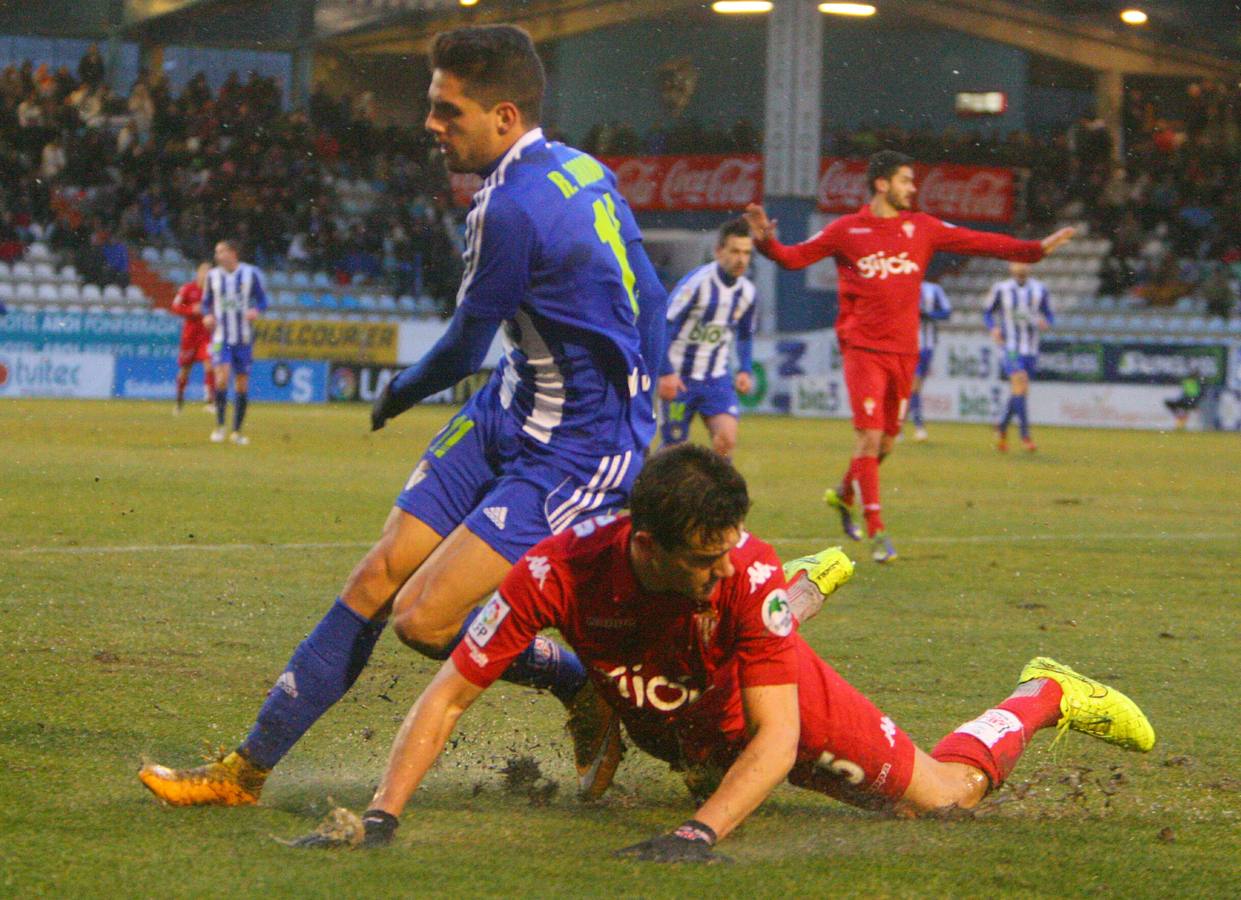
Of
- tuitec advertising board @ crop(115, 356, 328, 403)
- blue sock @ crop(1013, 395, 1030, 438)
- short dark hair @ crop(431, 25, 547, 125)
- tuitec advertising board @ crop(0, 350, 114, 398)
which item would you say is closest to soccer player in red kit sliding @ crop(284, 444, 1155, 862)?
short dark hair @ crop(431, 25, 547, 125)

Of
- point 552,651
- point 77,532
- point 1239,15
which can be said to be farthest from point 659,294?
point 1239,15

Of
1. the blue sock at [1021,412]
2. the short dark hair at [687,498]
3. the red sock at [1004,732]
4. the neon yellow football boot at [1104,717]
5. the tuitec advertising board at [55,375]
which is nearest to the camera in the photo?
the short dark hair at [687,498]

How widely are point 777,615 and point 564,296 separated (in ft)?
3.11

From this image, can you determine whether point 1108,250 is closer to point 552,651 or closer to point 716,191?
point 716,191

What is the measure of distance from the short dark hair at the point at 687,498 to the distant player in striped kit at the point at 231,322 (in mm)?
14279

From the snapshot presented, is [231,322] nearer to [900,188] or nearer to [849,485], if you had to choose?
[849,485]

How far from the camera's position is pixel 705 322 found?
490 inches

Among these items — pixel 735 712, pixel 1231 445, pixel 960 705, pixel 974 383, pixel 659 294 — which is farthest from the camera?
pixel 974 383

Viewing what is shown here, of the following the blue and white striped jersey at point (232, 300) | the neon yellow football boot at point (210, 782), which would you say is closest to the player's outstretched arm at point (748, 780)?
the neon yellow football boot at point (210, 782)

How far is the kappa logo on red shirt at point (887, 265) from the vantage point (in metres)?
9.80

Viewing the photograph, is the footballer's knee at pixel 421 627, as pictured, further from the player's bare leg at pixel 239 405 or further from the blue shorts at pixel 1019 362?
the blue shorts at pixel 1019 362

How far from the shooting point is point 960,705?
5.46 metres

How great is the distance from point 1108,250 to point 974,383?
548 cm

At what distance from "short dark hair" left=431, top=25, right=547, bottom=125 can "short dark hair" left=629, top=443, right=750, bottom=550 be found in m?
1.07
